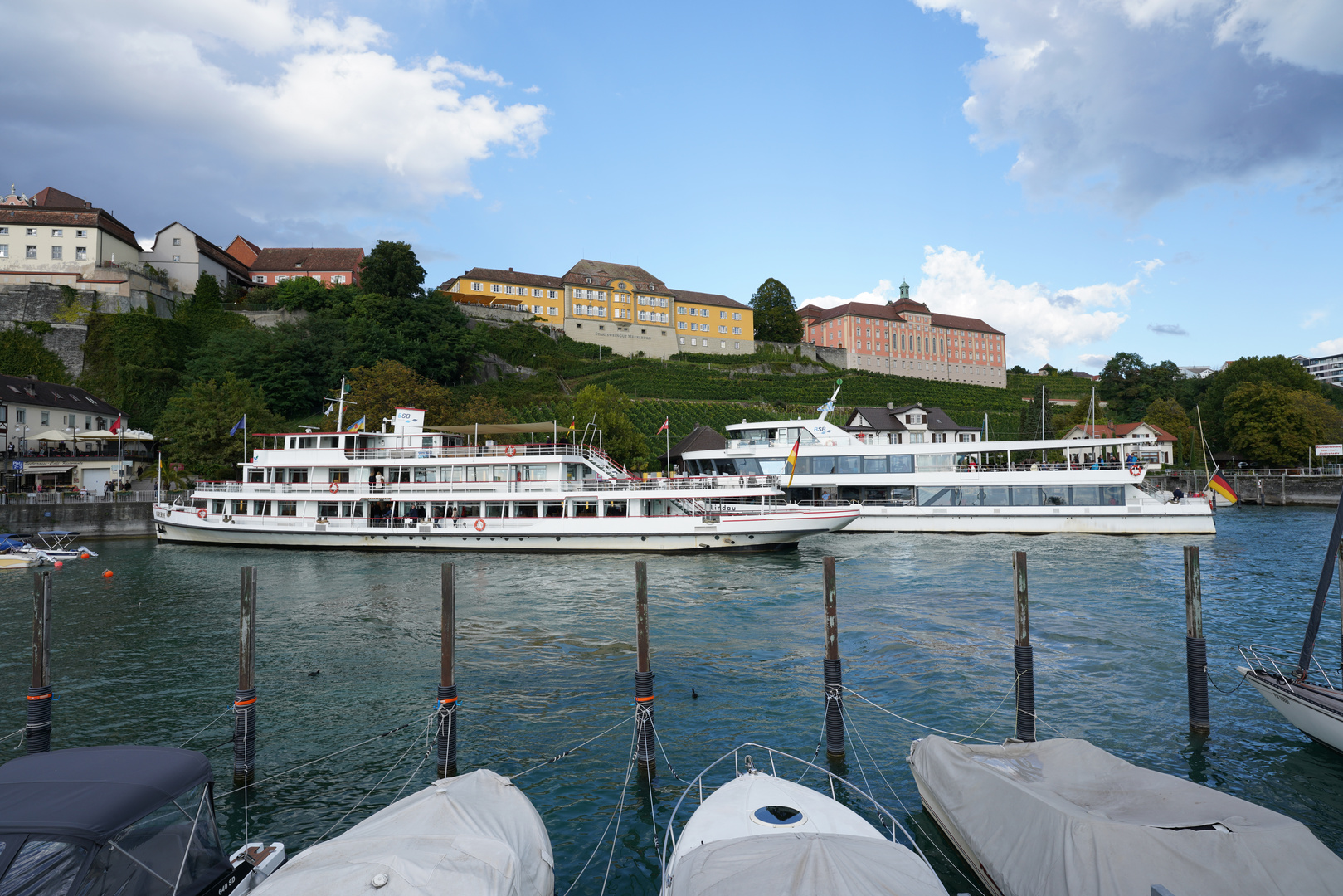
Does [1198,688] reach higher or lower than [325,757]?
higher

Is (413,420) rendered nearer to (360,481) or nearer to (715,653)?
(360,481)

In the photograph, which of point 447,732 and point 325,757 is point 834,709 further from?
point 325,757

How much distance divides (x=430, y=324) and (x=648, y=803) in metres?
66.1

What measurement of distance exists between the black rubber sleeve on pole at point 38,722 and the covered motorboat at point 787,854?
30.4 feet

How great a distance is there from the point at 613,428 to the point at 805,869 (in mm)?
47130

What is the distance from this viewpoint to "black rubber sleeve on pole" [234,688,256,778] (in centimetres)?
1041

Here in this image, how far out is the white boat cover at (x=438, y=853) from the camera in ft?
19.5

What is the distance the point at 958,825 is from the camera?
26.9 feet

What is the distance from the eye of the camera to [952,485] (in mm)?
39875

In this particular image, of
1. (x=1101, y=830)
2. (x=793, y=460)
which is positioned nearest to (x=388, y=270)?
(x=793, y=460)

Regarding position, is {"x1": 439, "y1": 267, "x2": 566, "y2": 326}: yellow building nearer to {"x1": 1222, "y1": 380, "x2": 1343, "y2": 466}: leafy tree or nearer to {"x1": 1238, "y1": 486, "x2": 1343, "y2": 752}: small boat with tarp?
{"x1": 1222, "y1": 380, "x2": 1343, "y2": 466}: leafy tree

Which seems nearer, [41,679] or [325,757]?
[41,679]

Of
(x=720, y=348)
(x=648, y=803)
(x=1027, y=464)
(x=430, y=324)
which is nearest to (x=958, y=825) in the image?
(x=648, y=803)

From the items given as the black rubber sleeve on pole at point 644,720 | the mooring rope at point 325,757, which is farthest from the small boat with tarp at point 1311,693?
the mooring rope at point 325,757
